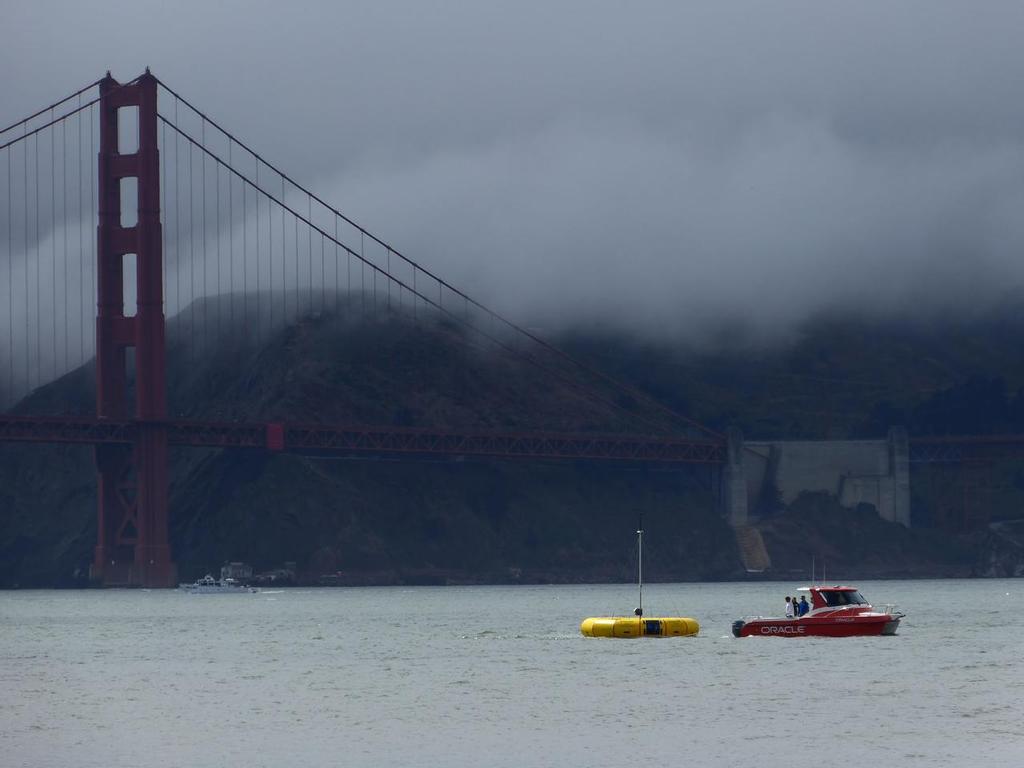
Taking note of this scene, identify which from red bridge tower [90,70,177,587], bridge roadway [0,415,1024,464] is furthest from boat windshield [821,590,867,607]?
red bridge tower [90,70,177,587]

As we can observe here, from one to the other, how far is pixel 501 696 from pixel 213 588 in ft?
361

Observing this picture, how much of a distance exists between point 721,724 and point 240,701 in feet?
48.9

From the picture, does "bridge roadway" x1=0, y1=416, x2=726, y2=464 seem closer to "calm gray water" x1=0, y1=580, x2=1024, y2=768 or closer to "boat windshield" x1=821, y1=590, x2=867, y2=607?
"calm gray water" x1=0, y1=580, x2=1024, y2=768

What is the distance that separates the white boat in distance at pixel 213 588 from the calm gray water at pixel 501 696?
193 ft

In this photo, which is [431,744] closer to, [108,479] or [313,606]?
[313,606]

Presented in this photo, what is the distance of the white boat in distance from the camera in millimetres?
170000

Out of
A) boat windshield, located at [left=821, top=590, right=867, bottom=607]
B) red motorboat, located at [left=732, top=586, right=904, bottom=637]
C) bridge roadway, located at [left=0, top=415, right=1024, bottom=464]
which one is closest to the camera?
red motorboat, located at [left=732, top=586, right=904, bottom=637]

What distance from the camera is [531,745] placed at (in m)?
50.6

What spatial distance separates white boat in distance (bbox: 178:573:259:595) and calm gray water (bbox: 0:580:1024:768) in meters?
58.8

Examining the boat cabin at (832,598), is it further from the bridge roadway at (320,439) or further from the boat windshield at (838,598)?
the bridge roadway at (320,439)

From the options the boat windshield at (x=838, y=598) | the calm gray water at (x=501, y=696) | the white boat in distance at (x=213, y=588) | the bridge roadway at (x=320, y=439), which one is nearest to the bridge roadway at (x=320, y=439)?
the bridge roadway at (x=320, y=439)

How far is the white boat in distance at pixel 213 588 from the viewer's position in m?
170

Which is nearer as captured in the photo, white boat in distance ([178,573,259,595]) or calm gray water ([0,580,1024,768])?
calm gray water ([0,580,1024,768])

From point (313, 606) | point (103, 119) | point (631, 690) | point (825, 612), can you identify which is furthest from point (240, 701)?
point (103, 119)
